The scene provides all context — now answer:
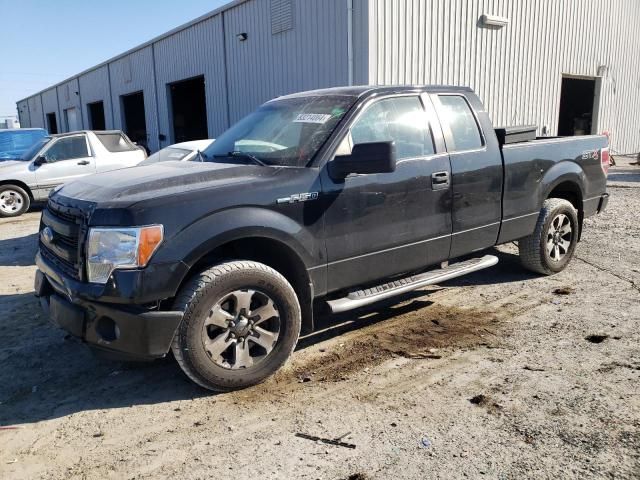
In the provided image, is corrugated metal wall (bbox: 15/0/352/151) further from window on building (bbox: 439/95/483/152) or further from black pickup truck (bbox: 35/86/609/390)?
black pickup truck (bbox: 35/86/609/390)

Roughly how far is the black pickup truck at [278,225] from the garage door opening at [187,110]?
53.3 ft

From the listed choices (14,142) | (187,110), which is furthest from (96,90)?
(14,142)

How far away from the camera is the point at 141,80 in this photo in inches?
838

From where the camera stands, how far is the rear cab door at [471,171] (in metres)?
4.58

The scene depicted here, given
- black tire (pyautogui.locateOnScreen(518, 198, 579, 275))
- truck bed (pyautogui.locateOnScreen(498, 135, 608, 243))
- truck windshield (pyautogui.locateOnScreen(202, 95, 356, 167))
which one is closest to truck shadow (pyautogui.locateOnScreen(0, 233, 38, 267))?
truck windshield (pyautogui.locateOnScreen(202, 95, 356, 167))

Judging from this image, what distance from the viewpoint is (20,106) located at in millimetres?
48906

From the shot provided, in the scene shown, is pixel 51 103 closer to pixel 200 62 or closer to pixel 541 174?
pixel 200 62

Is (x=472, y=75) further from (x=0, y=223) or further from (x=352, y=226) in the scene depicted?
(x=0, y=223)

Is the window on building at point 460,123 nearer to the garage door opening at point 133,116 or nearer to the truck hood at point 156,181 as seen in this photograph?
the truck hood at point 156,181

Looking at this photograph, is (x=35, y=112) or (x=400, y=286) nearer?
(x=400, y=286)

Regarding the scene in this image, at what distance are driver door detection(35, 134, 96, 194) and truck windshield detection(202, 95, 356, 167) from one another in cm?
833

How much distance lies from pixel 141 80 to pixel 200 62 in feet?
18.4

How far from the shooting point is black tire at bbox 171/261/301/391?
10.7ft

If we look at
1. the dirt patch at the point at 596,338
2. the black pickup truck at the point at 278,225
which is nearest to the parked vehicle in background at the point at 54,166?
the black pickup truck at the point at 278,225
